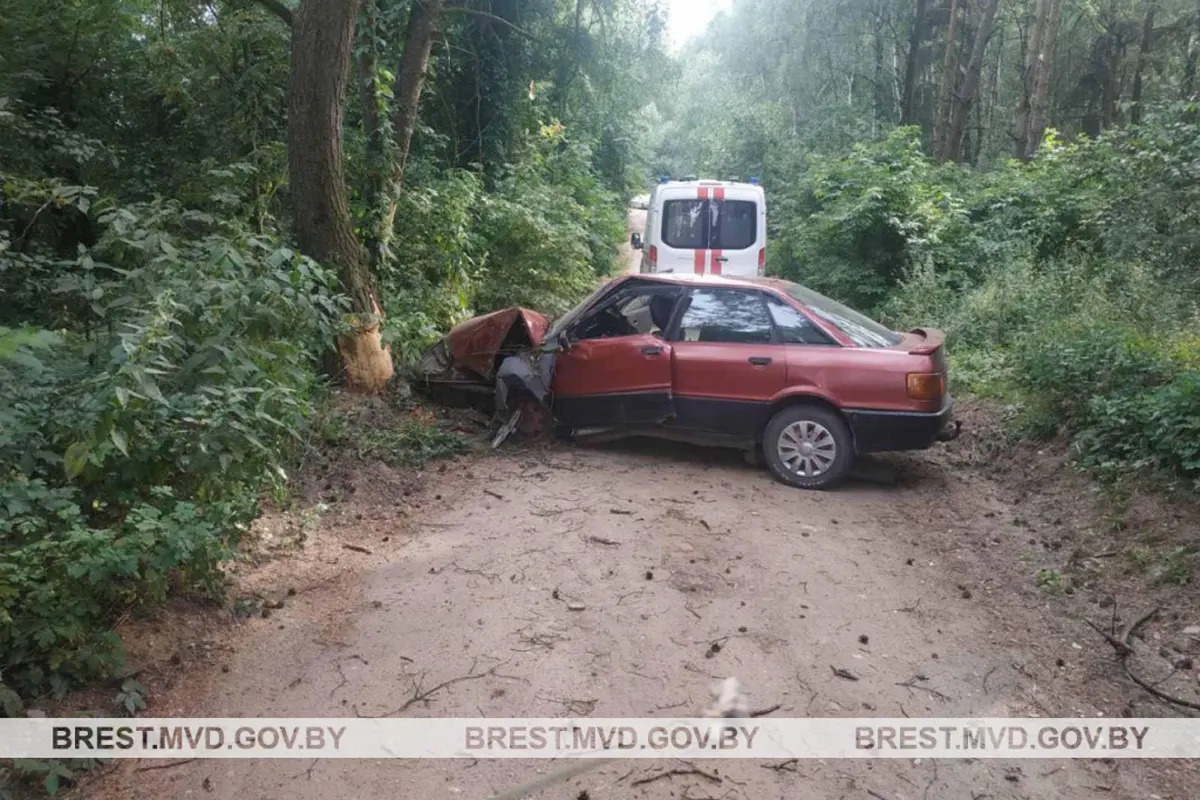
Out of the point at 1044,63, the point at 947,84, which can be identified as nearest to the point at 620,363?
the point at 1044,63

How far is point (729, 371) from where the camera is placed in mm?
7418

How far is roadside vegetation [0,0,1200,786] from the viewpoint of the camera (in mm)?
4055

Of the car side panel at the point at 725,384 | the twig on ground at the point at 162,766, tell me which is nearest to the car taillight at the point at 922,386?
the car side panel at the point at 725,384

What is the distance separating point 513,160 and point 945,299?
9.05m

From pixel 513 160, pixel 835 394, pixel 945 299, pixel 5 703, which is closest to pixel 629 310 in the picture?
pixel 835 394

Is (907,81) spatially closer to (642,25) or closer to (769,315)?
(642,25)

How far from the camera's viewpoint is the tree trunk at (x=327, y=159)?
760 cm

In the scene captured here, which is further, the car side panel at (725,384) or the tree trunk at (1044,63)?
the tree trunk at (1044,63)

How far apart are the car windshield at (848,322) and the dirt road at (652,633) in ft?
4.36

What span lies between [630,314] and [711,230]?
5.06 m

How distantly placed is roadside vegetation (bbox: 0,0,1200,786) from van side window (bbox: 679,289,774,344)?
101 inches

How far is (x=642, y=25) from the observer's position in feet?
49.5

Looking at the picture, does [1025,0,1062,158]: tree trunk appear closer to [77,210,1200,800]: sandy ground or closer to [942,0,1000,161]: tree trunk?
[942,0,1000,161]: tree trunk

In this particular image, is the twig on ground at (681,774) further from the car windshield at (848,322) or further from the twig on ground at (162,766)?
the car windshield at (848,322)
